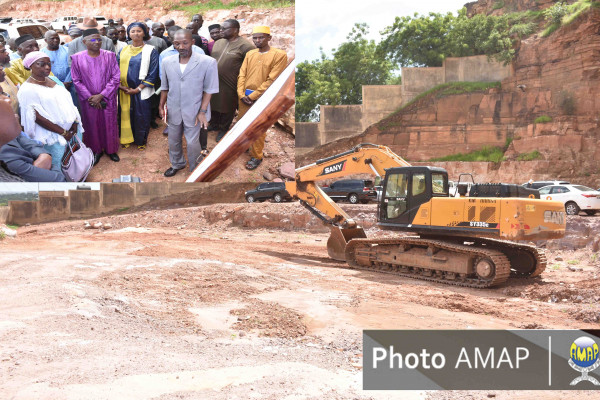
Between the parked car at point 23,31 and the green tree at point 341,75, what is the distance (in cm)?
2757

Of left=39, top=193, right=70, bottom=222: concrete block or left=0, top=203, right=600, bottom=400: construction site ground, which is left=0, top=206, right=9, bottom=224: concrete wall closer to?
left=0, top=203, right=600, bottom=400: construction site ground

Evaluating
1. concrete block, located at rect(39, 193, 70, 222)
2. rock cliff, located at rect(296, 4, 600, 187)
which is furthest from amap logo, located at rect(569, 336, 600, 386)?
rock cliff, located at rect(296, 4, 600, 187)

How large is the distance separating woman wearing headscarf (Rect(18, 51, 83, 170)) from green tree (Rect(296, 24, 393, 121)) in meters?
27.8

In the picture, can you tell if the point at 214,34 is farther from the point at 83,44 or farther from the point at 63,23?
the point at 63,23

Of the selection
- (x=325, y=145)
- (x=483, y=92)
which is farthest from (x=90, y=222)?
(x=483, y=92)

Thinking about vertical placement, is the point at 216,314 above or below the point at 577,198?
below

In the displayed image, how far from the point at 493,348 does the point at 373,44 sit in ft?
128

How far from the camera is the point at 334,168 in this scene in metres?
13.4

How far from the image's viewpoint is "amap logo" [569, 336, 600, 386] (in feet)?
17.0

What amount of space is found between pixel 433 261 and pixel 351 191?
43.9 feet

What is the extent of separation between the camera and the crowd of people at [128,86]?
12242 millimetres

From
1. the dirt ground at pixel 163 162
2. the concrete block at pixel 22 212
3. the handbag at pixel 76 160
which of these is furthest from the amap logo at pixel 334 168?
the concrete block at pixel 22 212

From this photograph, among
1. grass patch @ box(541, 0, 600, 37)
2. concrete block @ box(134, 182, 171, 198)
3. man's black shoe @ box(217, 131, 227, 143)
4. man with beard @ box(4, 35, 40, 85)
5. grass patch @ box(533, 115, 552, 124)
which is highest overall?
grass patch @ box(541, 0, 600, 37)

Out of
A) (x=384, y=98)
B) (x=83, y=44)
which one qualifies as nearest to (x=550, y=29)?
(x=384, y=98)
